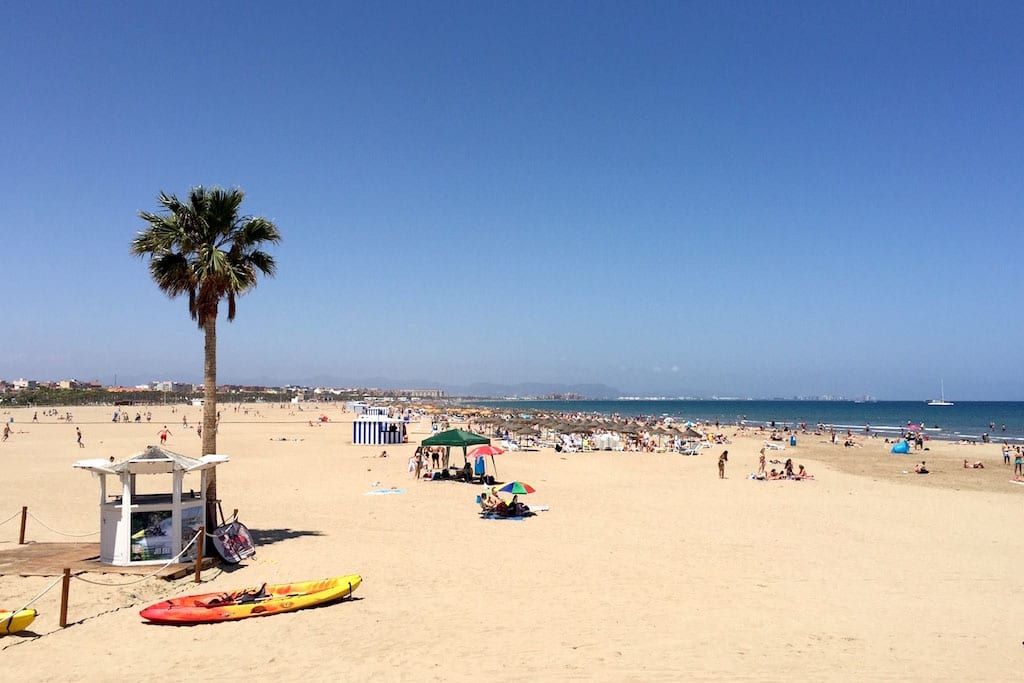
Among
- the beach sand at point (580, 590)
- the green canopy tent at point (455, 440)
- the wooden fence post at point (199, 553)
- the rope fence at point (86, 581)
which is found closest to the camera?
the beach sand at point (580, 590)

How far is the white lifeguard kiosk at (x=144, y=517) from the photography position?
10539mm

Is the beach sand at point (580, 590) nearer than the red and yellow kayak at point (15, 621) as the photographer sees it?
Yes

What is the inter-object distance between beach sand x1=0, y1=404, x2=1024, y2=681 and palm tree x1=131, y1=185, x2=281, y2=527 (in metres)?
3.99

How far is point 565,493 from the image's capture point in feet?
65.8

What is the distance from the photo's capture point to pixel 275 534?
13391 millimetres

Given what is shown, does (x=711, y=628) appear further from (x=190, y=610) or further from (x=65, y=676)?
(x=65, y=676)

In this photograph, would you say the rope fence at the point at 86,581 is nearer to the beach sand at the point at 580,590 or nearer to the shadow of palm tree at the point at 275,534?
the beach sand at the point at 580,590

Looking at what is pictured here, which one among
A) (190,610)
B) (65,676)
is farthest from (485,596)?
(65,676)

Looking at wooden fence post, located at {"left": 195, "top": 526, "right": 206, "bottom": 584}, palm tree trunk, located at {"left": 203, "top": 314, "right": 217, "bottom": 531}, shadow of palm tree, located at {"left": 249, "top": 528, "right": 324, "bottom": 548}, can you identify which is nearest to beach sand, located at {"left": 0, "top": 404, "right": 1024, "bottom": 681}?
shadow of palm tree, located at {"left": 249, "top": 528, "right": 324, "bottom": 548}

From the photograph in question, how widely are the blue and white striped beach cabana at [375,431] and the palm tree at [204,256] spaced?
86.4ft

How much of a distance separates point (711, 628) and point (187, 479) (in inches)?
785

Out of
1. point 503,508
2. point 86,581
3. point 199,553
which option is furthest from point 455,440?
point 86,581

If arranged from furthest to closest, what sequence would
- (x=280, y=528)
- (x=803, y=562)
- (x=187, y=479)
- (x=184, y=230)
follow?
(x=187, y=479) → (x=280, y=528) → (x=184, y=230) → (x=803, y=562)

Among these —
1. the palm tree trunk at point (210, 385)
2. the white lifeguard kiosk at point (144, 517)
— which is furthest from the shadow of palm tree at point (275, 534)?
the white lifeguard kiosk at point (144, 517)
